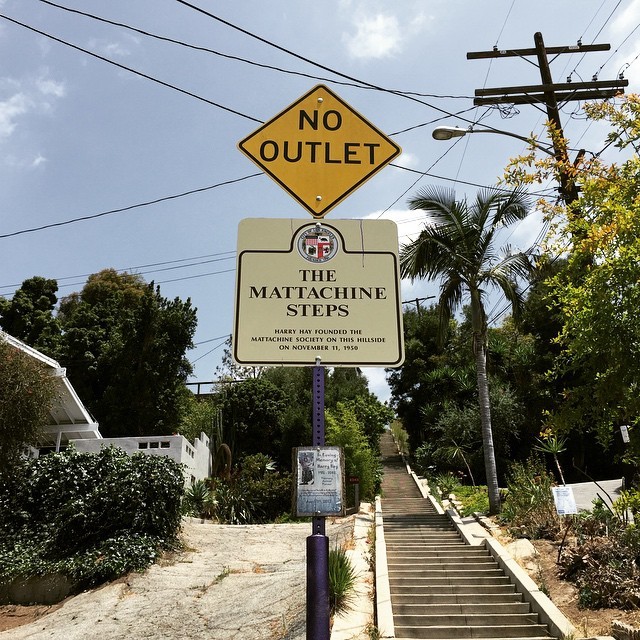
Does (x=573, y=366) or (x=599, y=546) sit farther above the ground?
(x=573, y=366)

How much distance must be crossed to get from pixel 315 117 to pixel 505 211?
45.5 ft

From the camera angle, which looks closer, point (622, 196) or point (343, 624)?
point (622, 196)

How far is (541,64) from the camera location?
12.1 metres

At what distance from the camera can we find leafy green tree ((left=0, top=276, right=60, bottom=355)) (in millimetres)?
29516

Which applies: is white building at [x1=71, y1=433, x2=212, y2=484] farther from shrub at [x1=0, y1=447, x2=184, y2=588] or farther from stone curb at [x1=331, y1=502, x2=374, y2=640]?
stone curb at [x1=331, y1=502, x2=374, y2=640]

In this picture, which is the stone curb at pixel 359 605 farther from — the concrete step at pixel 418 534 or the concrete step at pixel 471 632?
the concrete step at pixel 418 534

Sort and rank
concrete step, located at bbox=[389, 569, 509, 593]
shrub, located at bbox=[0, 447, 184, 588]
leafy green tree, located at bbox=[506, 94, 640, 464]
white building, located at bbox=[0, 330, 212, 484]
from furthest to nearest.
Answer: white building, located at bbox=[0, 330, 212, 484], shrub, located at bbox=[0, 447, 184, 588], concrete step, located at bbox=[389, 569, 509, 593], leafy green tree, located at bbox=[506, 94, 640, 464]

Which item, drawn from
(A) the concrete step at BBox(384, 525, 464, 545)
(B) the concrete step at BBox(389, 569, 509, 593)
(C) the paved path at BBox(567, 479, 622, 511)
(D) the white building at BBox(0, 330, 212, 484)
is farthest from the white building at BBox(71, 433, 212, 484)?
(C) the paved path at BBox(567, 479, 622, 511)

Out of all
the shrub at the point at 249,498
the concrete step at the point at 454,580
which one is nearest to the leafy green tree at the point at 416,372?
the shrub at the point at 249,498

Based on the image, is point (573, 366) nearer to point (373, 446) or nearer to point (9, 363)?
point (9, 363)

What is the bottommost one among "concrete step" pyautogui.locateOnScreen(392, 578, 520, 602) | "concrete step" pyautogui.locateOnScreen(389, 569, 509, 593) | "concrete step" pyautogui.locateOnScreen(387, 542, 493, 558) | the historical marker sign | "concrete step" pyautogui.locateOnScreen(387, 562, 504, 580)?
"concrete step" pyautogui.locateOnScreen(392, 578, 520, 602)

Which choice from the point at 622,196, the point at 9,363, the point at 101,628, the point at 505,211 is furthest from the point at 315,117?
the point at 505,211

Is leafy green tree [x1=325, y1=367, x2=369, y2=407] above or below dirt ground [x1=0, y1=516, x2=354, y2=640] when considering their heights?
above

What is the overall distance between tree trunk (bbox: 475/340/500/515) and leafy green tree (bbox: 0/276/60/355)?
21747 mm
